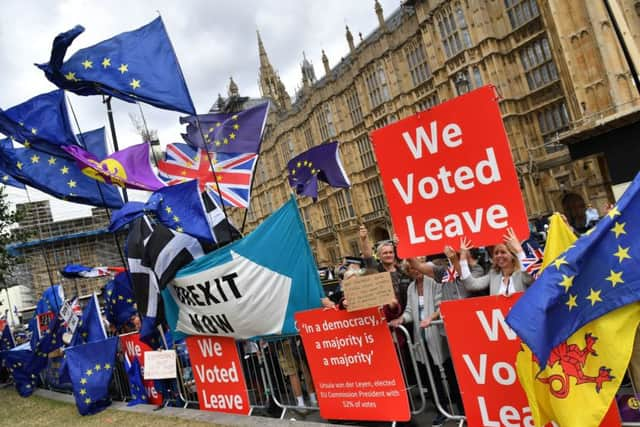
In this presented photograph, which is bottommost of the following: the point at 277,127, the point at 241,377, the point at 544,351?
the point at 241,377

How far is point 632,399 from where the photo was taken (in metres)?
3.01

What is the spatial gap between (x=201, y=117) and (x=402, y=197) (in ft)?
16.6

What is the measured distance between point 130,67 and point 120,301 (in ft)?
14.7

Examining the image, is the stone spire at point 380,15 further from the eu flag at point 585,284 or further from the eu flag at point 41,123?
the eu flag at point 585,284

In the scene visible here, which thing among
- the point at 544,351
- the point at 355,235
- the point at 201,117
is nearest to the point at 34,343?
the point at 201,117

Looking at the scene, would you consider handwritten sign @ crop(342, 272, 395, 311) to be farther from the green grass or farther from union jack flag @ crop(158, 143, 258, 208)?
union jack flag @ crop(158, 143, 258, 208)

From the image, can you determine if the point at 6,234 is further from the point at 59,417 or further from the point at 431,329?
the point at 431,329

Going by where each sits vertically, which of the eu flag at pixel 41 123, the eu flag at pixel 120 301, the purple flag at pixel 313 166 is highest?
the eu flag at pixel 41 123

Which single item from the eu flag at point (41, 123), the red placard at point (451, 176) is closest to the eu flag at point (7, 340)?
the eu flag at point (41, 123)

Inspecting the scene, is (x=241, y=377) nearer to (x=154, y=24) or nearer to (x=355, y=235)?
(x=154, y=24)

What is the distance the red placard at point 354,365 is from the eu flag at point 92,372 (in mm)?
4633

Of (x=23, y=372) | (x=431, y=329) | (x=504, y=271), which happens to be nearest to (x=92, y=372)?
(x=23, y=372)

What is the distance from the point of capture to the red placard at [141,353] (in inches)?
286

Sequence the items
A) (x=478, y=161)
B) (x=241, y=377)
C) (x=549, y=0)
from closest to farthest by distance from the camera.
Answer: (x=478, y=161)
(x=241, y=377)
(x=549, y=0)
